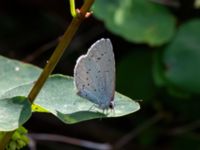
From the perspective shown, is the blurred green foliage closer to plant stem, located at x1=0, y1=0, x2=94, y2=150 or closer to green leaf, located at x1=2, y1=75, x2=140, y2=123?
green leaf, located at x1=2, y1=75, x2=140, y2=123

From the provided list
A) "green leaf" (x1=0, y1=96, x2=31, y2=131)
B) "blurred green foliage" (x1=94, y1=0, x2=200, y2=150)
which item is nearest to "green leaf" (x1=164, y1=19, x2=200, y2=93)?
"blurred green foliage" (x1=94, y1=0, x2=200, y2=150)

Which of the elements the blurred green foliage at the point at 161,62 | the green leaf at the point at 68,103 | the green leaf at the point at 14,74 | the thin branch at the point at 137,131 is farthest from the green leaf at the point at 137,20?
the green leaf at the point at 68,103

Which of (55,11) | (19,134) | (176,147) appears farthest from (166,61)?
(19,134)

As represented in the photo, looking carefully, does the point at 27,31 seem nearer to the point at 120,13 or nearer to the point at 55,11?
the point at 55,11

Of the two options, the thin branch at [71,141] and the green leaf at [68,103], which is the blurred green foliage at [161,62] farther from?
the green leaf at [68,103]

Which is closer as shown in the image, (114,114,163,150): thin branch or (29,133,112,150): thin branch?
(29,133,112,150): thin branch

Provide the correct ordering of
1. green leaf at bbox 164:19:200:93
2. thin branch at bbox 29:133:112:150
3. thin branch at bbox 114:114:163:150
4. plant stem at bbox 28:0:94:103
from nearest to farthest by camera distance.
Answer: plant stem at bbox 28:0:94:103 < green leaf at bbox 164:19:200:93 < thin branch at bbox 29:133:112:150 < thin branch at bbox 114:114:163:150
